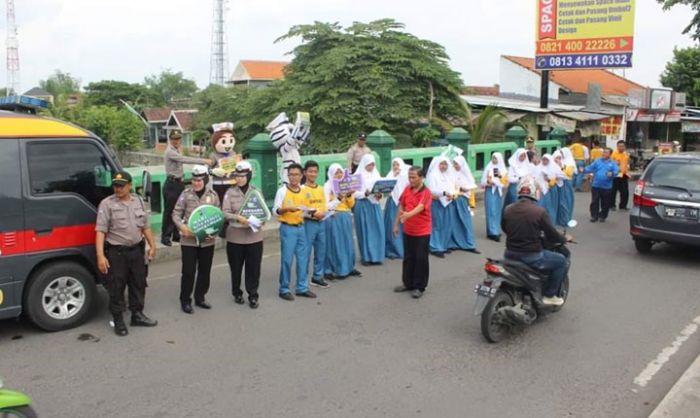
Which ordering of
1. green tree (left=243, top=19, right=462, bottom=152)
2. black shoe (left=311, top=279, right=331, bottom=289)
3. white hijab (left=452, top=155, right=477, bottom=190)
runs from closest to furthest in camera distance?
1. black shoe (left=311, top=279, right=331, bottom=289)
2. white hijab (left=452, top=155, right=477, bottom=190)
3. green tree (left=243, top=19, right=462, bottom=152)

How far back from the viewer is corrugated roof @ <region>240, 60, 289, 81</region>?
6919 cm

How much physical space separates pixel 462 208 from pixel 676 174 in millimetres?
3211

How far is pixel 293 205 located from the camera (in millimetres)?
7320

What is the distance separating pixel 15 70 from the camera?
54.2 m

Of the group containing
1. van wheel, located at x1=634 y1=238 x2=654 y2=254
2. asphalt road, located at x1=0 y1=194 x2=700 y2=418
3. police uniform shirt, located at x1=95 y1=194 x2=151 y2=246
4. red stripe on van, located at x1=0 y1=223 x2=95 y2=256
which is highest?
police uniform shirt, located at x1=95 y1=194 x2=151 y2=246

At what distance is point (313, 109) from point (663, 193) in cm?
1361

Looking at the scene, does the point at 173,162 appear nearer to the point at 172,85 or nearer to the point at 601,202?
the point at 601,202

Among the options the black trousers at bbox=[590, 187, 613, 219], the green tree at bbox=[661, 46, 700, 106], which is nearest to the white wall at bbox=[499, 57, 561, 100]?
the green tree at bbox=[661, 46, 700, 106]

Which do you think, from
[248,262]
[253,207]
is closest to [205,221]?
[253,207]

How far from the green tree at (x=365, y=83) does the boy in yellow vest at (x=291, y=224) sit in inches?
543

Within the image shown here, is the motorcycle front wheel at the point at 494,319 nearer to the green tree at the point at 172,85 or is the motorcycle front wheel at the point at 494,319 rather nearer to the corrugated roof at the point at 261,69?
the corrugated roof at the point at 261,69

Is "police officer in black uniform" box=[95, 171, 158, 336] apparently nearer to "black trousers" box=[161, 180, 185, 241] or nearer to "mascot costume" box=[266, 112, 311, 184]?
"black trousers" box=[161, 180, 185, 241]

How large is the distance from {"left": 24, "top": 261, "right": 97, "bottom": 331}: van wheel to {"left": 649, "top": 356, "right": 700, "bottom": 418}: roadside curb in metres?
5.08

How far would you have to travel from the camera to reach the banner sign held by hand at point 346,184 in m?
8.39
